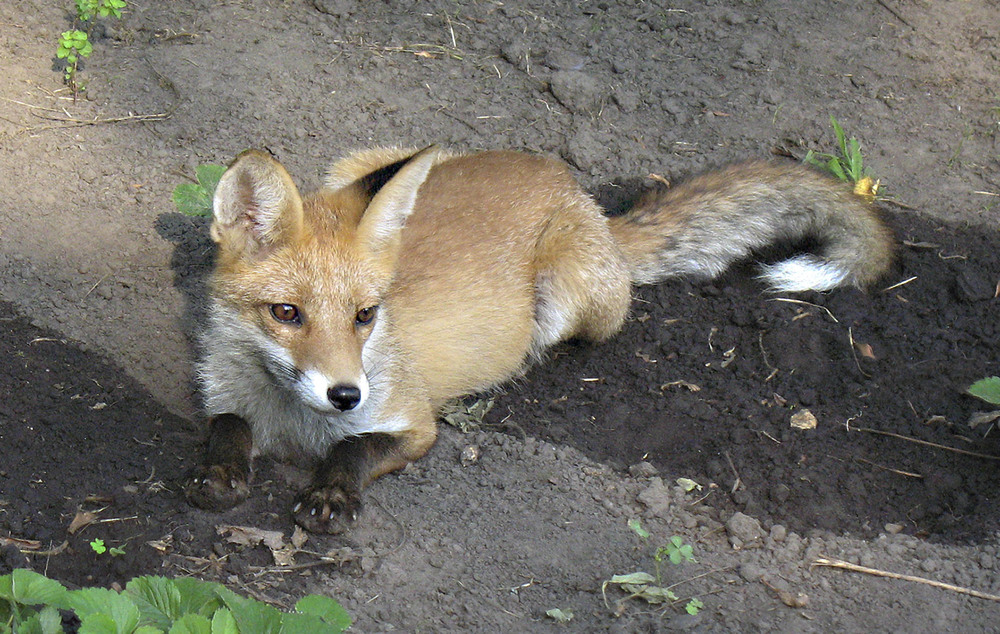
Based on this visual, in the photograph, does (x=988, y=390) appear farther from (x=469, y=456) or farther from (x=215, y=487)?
(x=215, y=487)

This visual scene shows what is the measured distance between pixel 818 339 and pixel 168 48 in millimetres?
4658

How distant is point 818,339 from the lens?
16.7 ft

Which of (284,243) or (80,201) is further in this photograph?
(80,201)

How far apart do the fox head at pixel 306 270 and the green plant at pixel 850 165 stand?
10.8 feet

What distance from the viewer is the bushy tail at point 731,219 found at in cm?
550

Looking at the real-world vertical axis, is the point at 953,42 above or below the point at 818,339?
above

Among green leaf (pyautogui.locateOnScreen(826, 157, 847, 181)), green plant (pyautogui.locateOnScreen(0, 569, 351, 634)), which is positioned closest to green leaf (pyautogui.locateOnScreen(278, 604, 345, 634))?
green plant (pyautogui.locateOnScreen(0, 569, 351, 634))

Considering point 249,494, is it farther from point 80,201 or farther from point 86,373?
point 80,201

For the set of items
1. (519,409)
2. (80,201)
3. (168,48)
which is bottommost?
(519,409)

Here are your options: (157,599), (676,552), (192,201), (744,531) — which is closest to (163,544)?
(157,599)

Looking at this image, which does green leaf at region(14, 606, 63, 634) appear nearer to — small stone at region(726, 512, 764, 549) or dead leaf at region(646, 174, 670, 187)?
small stone at region(726, 512, 764, 549)

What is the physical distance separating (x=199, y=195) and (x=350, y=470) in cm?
195

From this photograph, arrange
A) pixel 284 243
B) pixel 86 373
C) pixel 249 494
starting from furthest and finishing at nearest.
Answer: pixel 86 373 < pixel 249 494 < pixel 284 243

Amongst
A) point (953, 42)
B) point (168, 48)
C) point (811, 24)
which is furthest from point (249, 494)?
point (953, 42)
